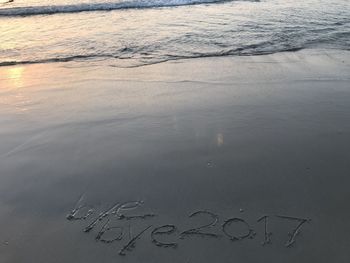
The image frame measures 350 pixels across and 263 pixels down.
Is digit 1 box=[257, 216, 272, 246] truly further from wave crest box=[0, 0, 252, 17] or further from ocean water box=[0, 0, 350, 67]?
wave crest box=[0, 0, 252, 17]

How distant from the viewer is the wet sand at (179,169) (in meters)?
2.75

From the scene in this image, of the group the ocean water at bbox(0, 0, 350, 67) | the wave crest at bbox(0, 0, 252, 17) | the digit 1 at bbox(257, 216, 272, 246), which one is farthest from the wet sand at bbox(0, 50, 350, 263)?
the wave crest at bbox(0, 0, 252, 17)

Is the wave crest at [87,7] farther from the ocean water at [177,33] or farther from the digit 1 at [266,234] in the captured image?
the digit 1 at [266,234]

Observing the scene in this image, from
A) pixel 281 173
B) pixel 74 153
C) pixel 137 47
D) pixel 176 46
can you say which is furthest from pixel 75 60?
pixel 281 173

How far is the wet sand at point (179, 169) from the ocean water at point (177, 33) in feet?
6.45

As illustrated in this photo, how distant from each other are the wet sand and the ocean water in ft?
6.45

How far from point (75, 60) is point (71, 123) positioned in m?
3.33

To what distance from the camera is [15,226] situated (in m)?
2.99

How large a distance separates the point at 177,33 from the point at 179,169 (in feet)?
21.0

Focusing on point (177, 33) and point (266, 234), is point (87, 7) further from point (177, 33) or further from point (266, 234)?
point (266, 234)

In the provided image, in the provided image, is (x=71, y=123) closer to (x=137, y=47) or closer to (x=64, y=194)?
(x=64, y=194)

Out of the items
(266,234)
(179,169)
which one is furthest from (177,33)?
(266,234)

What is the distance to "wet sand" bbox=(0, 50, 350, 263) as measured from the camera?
2.75 m

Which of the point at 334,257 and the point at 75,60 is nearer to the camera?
the point at 334,257
